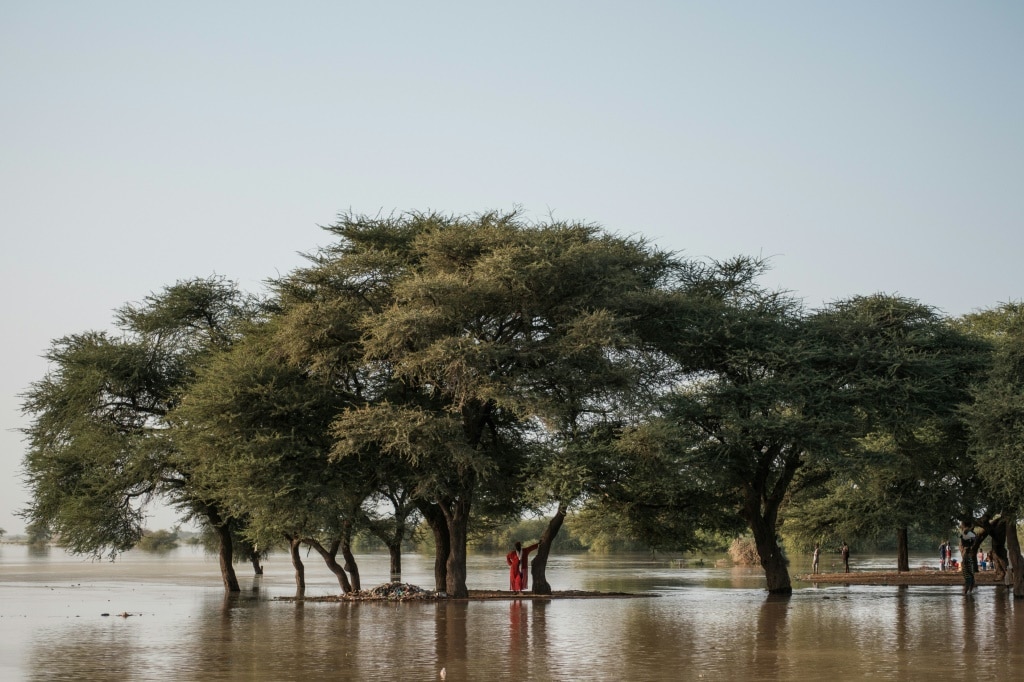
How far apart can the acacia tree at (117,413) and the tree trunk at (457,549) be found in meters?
9.78

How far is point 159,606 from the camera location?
34031mm

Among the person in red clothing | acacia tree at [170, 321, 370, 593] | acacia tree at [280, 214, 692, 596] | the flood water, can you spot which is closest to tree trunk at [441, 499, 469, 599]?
acacia tree at [280, 214, 692, 596]

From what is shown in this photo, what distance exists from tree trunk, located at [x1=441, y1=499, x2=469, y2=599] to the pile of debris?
1083 mm

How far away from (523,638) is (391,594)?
1431 cm

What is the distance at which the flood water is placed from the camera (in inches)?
656

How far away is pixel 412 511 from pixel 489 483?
228 inches

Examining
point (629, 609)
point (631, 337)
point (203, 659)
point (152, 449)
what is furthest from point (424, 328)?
point (203, 659)

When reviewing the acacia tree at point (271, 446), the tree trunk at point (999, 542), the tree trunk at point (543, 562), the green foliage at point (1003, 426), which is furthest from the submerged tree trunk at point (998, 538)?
the acacia tree at point (271, 446)

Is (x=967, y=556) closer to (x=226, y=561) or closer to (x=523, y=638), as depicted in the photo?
(x=523, y=638)

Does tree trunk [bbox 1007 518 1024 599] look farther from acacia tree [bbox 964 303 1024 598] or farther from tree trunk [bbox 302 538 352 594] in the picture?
tree trunk [bbox 302 538 352 594]

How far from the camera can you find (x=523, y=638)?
22.1m

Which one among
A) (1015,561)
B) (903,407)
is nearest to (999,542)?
(1015,561)

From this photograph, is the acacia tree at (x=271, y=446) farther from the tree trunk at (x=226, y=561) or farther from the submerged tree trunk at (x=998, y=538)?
the submerged tree trunk at (x=998, y=538)

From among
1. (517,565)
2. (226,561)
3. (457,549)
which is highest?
(457,549)
